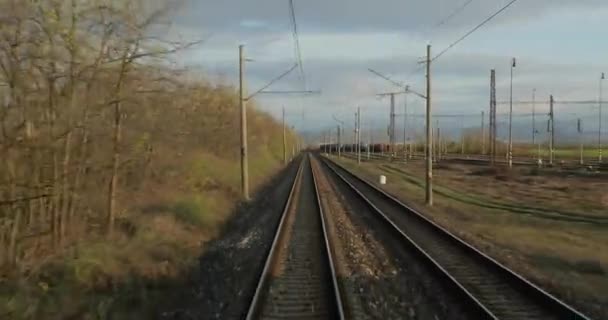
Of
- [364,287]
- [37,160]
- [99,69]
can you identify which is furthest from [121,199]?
[364,287]

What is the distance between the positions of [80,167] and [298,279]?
17.2 ft

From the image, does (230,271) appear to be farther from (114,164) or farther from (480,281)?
(480,281)

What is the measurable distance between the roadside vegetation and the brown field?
327 inches

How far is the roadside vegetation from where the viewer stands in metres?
11.8

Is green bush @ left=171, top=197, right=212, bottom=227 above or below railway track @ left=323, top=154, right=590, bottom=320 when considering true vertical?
above

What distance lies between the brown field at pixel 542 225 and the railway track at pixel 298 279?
4.48m

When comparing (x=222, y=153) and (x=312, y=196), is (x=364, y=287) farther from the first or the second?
(x=222, y=153)

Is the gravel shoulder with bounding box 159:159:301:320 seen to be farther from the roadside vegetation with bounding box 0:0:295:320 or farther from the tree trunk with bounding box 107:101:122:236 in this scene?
the tree trunk with bounding box 107:101:122:236

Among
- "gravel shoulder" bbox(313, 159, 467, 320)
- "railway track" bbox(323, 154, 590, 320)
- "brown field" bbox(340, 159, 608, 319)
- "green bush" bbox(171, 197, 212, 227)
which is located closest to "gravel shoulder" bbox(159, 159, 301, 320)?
"green bush" bbox(171, 197, 212, 227)

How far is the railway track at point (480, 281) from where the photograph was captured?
1126cm

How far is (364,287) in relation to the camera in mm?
13633

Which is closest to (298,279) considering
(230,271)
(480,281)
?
(230,271)

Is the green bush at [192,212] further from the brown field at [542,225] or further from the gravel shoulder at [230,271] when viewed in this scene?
the brown field at [542,225]

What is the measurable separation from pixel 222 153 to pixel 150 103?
33458mm
